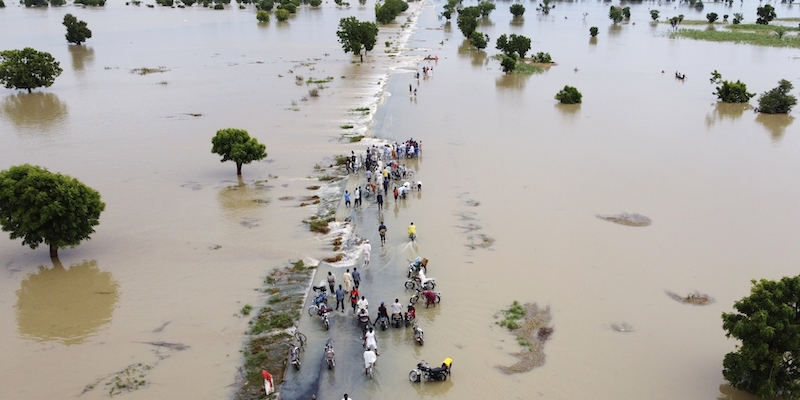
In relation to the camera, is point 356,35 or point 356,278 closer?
point 356,278

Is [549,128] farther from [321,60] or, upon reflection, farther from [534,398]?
[321,60]

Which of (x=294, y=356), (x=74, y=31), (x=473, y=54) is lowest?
(x=294, y=356)

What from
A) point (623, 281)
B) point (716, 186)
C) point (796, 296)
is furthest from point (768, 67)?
point (796, 296)

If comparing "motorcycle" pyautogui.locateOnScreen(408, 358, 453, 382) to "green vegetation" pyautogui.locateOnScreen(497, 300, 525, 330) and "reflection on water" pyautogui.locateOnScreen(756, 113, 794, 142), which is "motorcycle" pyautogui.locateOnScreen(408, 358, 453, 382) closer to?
"green vegetation" pyautogui.locateOnScreen(497, 300, 525, 330)

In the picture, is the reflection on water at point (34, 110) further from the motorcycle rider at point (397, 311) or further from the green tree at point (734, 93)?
the green tree at point (734, 93)

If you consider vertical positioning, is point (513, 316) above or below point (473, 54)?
below

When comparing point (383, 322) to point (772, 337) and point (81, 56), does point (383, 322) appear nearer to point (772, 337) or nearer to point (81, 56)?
point (772, 337)

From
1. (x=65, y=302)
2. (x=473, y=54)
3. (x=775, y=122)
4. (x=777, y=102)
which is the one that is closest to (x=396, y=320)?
(x=65, y=302)
